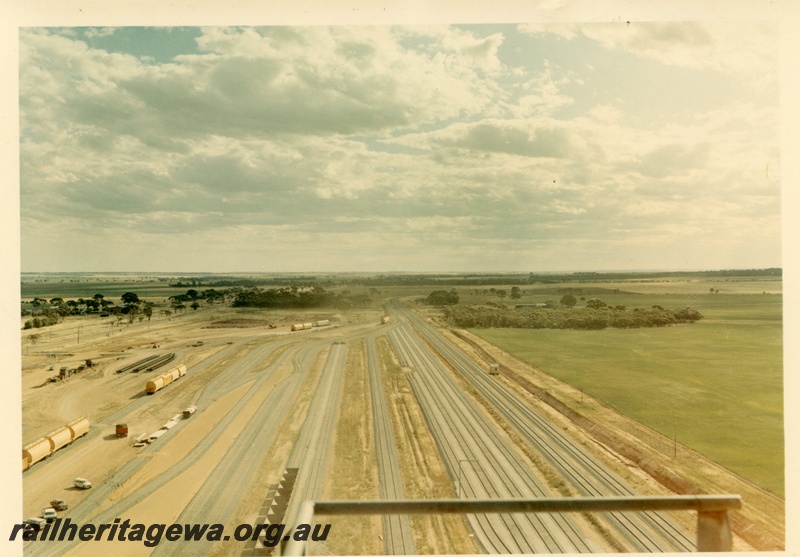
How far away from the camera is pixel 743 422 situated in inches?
384

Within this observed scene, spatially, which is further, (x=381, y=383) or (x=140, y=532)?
(x=381, y=383)

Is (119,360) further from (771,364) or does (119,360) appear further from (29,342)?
(771,364)

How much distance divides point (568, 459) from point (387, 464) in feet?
13.3

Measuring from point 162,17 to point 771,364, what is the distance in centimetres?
1129

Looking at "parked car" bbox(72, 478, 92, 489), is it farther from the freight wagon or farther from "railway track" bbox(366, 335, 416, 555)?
"railway track" bbox(366, 335, 416, 555)

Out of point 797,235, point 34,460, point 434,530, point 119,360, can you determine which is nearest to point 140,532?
point 34,460

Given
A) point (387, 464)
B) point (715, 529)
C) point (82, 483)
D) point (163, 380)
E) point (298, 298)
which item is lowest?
point (82, 483)

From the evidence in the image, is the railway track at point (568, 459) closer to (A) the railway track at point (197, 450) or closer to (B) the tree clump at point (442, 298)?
(B) the tree clump at point (442, 298)

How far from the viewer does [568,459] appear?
32.4ft

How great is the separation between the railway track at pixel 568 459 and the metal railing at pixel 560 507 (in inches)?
110

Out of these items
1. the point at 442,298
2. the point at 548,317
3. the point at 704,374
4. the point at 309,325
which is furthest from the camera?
the point at 548,317

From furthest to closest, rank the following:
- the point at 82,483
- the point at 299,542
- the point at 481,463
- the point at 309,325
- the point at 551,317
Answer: the point at 551,317
the point at 309,325
the point at 481,463
the point at 82,483
the point at 299,542

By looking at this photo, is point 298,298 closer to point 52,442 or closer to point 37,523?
point 52,442

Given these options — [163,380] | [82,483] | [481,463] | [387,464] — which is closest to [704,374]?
[481,463]
